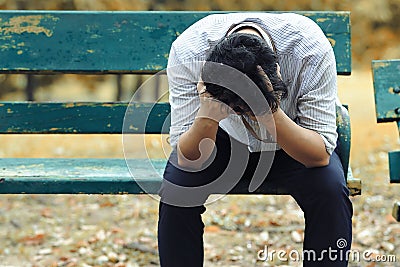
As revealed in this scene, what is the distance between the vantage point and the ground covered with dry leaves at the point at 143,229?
3494mm

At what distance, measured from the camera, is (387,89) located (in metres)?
3.04

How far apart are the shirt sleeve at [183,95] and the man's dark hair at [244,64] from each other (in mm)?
262

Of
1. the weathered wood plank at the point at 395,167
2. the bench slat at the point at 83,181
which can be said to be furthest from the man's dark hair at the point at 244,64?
the weathered wood plank at the point at 395,167

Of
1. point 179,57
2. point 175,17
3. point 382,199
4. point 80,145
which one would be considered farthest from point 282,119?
point 80,145

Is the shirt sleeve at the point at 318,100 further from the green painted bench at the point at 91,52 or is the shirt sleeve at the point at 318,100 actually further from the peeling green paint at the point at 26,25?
the peeling green paint at the point at 26,25

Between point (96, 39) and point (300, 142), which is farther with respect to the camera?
point (96, 39)

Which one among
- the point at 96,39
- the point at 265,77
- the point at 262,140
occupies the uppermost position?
the point at 96,39

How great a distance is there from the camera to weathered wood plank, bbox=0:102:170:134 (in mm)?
3139

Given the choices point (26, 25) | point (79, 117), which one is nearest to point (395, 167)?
point (79, 117)

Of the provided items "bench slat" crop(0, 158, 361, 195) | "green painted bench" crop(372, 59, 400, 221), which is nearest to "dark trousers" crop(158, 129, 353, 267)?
"bench slat" crop(0, 158, 361, 195)

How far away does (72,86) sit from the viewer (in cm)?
700

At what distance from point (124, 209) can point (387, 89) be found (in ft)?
5.89

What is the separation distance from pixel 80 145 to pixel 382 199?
264 cm

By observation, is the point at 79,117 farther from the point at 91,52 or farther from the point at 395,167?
the point at 395,167
